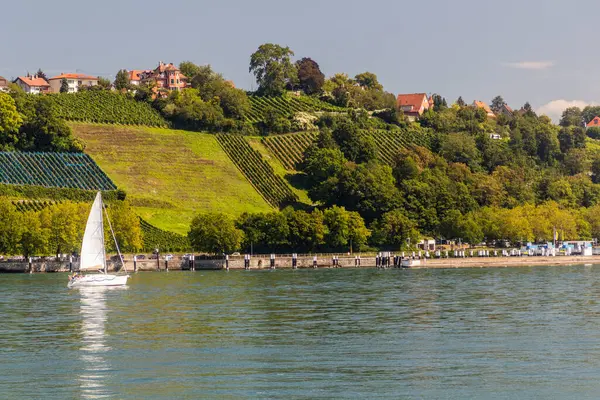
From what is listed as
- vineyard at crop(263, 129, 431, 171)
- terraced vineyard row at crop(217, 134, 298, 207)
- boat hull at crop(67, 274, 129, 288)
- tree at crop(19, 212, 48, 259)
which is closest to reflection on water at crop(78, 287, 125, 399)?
boat hull at crop(67, 274, 129, 288)

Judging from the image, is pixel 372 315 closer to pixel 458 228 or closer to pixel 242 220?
pixel 242 220

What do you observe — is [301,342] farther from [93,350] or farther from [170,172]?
[170,172]

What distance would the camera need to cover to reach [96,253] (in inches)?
3912

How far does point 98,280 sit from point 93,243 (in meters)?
5.01

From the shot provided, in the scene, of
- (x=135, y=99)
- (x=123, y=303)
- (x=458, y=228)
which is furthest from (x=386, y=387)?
(x=135, y=99)

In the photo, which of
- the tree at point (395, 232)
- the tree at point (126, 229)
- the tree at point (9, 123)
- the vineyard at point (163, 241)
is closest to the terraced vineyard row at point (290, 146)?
the tree at point (395, 232)

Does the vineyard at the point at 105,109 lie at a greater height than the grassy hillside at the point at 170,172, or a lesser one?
greater

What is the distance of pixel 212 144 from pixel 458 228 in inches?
1882

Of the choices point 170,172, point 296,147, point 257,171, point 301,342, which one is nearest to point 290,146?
point 296,147

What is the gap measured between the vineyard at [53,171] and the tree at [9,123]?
605 centimetres

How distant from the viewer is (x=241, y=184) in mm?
167875

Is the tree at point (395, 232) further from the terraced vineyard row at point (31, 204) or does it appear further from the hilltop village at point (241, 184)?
the terraced vineyard row at point (31, 204)

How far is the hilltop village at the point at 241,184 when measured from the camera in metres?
139

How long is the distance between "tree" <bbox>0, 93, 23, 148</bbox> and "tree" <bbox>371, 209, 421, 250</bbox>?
185ft
